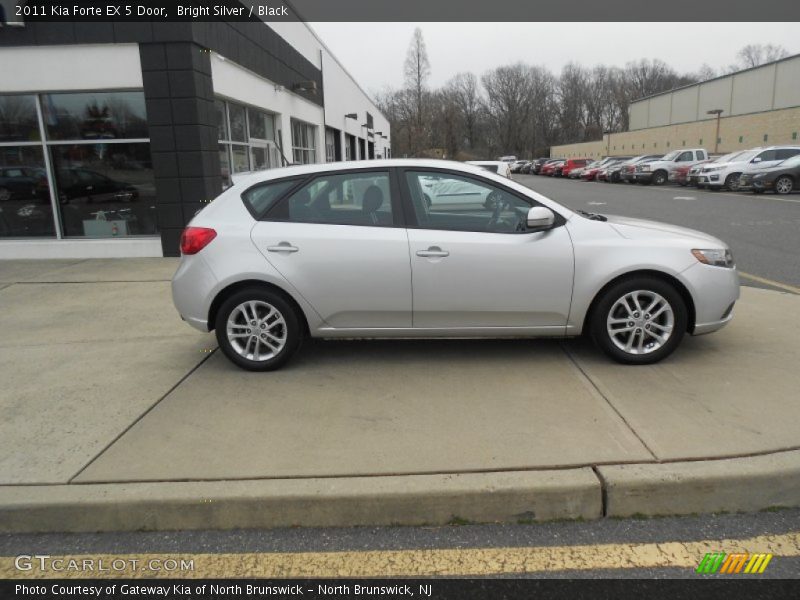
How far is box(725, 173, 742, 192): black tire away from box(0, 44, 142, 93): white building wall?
2316 cm

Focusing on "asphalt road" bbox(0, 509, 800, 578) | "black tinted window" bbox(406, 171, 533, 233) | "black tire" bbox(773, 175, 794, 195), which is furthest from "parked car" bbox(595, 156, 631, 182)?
"asphalt road" bbox(0, 509, 800, 578)

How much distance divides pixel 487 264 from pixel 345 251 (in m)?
1.04

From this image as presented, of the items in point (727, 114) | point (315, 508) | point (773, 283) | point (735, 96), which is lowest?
Result: point (315, 508)

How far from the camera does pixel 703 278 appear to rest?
14.2 ft

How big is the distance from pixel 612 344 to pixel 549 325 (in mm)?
486

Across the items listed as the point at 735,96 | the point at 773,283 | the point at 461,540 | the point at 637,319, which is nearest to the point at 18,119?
the point at 637,319

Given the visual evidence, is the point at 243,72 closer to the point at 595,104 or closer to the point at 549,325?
the point at 549,325

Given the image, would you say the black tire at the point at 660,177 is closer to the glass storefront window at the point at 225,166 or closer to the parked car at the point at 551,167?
the parked car at the point at 551,167

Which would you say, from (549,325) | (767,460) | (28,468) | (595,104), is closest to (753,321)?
(549,325)

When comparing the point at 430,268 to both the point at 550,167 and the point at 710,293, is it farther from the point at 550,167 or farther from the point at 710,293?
the point at 550,167

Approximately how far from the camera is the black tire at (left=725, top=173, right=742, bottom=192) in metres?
24.0

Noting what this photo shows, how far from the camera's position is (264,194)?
458cm

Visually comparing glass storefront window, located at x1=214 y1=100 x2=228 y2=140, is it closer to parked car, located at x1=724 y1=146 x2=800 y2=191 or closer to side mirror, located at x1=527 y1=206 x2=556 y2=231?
side mirror, located at x1=527 y1=206 x2=556 y2=231

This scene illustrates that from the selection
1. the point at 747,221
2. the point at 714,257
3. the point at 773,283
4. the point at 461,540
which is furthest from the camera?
the point at 747,221
